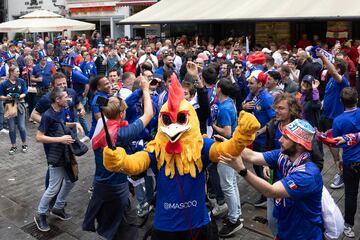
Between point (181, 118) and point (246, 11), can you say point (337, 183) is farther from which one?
point (246, 11)

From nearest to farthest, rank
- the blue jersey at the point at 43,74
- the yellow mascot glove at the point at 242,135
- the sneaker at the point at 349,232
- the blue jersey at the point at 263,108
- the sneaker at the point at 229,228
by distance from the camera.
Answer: the yellow mascot glove at the point at 242,135
the sneaker at the point at 349,232
the sneaker at the point at 229,228
the blue jersey at the point at 263,108
the blue jersey at the point at 43,74

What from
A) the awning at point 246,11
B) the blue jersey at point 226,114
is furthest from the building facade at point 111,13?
the blue jersey at point 226,114

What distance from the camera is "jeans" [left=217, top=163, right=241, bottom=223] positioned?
15.7 ft

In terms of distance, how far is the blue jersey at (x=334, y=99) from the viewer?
6.45 m

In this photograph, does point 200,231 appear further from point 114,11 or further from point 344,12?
point 114,11

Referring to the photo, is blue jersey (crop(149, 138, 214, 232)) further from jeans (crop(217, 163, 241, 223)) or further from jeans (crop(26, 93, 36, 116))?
jeans (crop(26, 93, 36, 116))

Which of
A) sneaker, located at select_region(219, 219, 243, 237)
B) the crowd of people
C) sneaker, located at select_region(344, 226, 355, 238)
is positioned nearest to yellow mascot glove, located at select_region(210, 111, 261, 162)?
the crowd of people

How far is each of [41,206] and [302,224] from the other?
3239mm

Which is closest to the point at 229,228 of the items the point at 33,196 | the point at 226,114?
the point at 226,114

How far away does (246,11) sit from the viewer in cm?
1291

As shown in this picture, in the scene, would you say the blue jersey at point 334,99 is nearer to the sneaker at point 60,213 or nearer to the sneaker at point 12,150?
the sneaker at point 60,213

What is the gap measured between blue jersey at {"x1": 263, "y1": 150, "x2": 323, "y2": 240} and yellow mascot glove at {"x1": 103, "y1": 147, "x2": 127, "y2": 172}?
1.16 metres

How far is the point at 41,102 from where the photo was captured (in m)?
5.41

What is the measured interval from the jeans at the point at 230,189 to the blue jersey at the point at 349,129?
1.29 m
